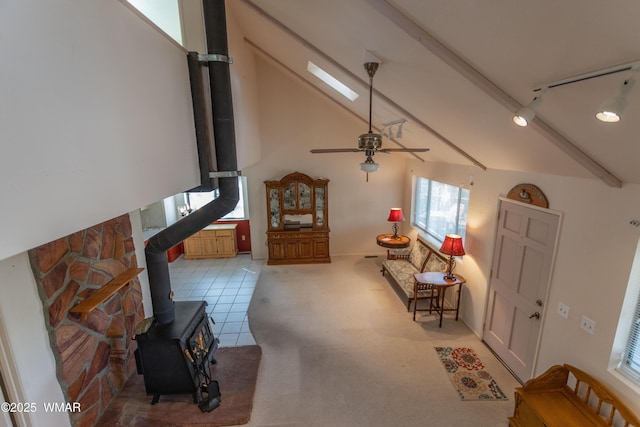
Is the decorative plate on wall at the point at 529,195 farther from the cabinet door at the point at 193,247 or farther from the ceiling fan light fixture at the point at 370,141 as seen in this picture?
the cabinet door at the point at 193,247

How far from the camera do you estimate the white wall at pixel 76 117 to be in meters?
1.10

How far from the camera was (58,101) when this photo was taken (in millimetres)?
1266

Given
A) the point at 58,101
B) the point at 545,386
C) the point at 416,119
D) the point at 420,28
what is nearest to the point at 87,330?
the point at 58,101

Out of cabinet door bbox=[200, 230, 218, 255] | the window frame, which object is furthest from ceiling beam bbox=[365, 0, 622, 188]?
cabinet door bbox=[200, 230, 218, 255]

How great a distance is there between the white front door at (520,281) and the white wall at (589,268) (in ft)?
0.39

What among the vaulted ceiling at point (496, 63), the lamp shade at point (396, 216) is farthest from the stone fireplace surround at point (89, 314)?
the lamp shade at point (396, 216)

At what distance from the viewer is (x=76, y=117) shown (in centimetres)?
135

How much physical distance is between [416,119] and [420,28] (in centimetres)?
178

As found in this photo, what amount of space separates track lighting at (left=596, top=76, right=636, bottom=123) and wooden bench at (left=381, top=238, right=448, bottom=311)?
3.83m

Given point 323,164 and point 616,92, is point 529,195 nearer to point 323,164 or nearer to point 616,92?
point 616,92

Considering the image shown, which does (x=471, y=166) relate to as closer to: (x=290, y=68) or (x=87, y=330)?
(x=290, y=68)

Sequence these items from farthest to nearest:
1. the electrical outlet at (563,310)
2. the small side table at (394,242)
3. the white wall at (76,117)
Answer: the small side table at (394,242)
the electrical outlet at (563,310)
the white wall at (76,117)

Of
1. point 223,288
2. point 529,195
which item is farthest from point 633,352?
point 223,288

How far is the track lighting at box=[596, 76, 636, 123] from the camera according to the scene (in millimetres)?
1219
